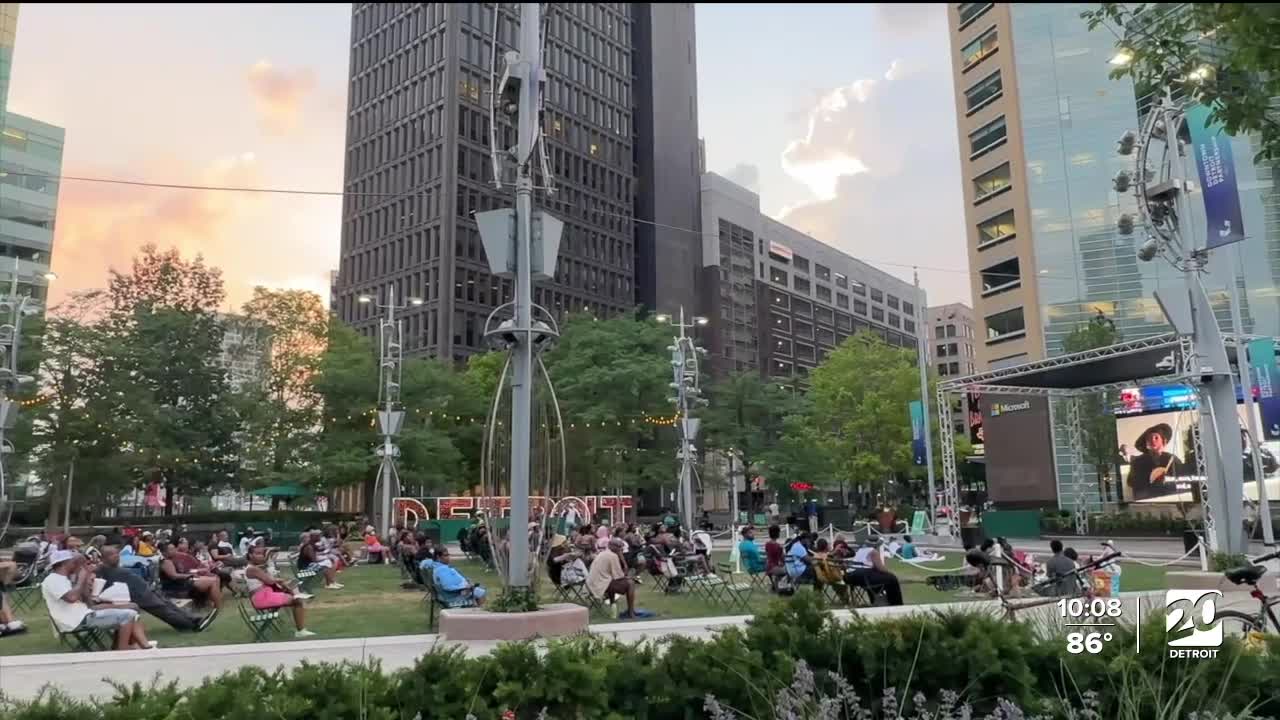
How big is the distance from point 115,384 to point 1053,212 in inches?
1830

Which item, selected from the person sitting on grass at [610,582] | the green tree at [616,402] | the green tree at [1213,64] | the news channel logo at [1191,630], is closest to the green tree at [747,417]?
the green tree at [616,402]

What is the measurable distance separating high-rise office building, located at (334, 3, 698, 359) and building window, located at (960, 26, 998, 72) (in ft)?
117

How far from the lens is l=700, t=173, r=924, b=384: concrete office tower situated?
100812mm

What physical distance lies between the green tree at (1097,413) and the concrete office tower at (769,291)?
4380cm

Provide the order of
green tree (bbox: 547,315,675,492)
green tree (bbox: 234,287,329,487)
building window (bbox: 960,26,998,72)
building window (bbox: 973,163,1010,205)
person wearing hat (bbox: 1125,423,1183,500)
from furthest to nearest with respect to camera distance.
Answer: building window (bbox: 960,26,998,72), building window (bbox: 973,163,1010,205), green tree (bbox: 547,315,675,492), green tree (bbox: 234,287,329,487), person wearing hat (bbox: 1125,423,1183,500)

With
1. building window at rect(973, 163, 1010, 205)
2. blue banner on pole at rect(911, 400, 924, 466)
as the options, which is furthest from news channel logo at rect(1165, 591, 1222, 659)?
building window at rect(973, 163, 1010, 205)

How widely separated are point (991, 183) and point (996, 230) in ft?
10.4

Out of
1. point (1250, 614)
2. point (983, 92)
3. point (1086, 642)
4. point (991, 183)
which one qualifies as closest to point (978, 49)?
point (983, 92)

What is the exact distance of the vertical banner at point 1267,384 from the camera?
81.4 ft

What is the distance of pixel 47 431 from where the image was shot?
34.0 meters

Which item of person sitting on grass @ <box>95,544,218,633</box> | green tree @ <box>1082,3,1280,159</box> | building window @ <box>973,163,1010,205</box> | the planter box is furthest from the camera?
building window @ <box>973,163,1010,205</box>

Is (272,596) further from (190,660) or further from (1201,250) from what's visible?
(1201,250)

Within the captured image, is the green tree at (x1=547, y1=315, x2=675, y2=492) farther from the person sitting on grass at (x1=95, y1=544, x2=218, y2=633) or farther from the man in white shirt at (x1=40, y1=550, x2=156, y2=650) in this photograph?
the man in white shirt at (x1=40, y1=550, x2=156, y2=650)

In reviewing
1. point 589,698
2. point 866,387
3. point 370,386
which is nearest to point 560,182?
point 866,387
